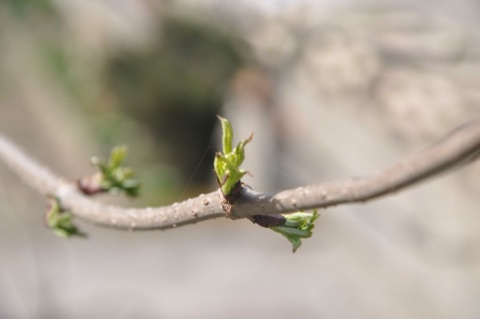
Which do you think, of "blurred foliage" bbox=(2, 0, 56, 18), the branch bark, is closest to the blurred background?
"blurred foliage" bbox=(2, 0, 56, 18)

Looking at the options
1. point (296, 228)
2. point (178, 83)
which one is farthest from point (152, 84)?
point (296, 228)

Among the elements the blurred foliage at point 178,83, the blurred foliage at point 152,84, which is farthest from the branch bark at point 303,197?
the blurred foliage at point 178,83

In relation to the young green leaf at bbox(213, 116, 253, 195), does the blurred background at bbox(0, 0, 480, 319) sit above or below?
above

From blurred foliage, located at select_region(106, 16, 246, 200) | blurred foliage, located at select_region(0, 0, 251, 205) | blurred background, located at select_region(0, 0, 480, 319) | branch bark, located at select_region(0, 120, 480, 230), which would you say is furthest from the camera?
blurred foliage, located at select_region(106, 16, 246, 200)

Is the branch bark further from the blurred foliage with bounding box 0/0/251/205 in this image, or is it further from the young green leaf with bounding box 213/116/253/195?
the blurred foliage with bounding box 0/0/251/205

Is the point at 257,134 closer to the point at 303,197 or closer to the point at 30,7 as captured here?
the point at 30,7

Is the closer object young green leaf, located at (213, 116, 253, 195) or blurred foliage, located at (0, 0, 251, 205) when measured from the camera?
young green leaf, located at (213, 116, 253, 195)

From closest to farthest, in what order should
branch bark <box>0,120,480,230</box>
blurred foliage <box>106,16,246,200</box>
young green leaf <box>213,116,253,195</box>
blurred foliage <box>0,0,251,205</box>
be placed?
branch bark <box>0,120,480,230</box>, young green leaf <box>213,116,253,195</box>, blurred foliage <box>0,0,251,205</box>, blurred foliage <box>106,16,246,200</box>
